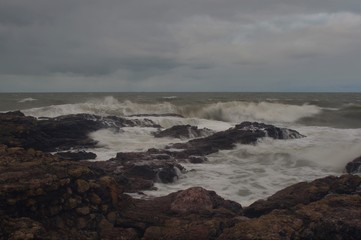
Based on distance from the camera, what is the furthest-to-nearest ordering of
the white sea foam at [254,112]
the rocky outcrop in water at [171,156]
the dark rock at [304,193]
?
the white sea foam at [254,112]
the rocky outcrop in water at [171,156]
the dark rock at [304,193]

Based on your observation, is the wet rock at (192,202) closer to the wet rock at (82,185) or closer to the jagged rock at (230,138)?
the wet rock at (82,185)

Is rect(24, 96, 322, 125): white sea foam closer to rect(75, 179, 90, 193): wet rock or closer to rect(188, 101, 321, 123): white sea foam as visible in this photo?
rect(188, 101, 321, 123): white sea foam

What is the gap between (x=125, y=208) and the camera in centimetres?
739

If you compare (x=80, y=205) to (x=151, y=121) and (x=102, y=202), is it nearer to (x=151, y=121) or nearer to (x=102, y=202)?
(x=102, y=202)

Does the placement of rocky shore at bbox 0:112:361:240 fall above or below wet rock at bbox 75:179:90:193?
below

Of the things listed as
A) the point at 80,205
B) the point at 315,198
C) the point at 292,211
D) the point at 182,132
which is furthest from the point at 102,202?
the point at 182,132

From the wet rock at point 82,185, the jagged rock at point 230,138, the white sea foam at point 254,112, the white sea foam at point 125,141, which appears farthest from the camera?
the white sea foam at point 254,112

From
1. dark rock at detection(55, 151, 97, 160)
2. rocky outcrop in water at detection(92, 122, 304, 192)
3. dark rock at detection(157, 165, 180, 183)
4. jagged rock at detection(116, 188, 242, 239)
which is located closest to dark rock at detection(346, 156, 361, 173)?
rocky outcrop in water at detection(92, 122, 304, 192)

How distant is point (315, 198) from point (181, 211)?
2505 millimetres

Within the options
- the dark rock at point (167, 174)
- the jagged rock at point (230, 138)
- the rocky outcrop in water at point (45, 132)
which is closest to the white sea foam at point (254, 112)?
the jagged rock at point (230, 138)

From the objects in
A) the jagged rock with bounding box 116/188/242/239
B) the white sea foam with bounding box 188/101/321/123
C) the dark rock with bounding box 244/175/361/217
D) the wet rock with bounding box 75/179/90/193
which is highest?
the wet rock with bounding box 75/179/90/193

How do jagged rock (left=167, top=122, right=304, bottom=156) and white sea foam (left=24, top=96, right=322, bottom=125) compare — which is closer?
jagged rock (left=167, top=122, right=304, bottom=156)

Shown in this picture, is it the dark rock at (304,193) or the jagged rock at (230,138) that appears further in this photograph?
the jagged rock at (230,138)

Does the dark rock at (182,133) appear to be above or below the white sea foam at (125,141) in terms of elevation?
above
